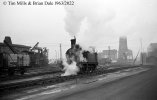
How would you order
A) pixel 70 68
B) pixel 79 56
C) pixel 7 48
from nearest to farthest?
1. pixel 79 56
2. pixel 70 68
3. pixel 7 48

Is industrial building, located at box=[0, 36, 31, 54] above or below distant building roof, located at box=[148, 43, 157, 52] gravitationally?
below

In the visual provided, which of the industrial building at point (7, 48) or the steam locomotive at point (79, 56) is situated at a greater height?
the industrial building at point (7, 48)

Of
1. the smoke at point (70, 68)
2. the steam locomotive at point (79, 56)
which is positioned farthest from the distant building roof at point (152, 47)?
the smoke at point (70, 68)

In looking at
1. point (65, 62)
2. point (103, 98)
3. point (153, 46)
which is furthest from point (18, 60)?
point (153, 46)

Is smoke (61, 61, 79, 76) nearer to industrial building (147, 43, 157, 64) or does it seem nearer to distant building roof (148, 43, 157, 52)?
industrial building (147, 43, 157, 64)

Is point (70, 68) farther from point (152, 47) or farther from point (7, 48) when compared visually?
point (152, 47)

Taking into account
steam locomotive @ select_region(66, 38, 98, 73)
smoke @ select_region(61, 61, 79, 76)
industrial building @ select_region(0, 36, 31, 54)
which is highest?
industrial building @ select_region(0, 36, 31, 54)

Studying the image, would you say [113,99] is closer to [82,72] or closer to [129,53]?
[82,72]

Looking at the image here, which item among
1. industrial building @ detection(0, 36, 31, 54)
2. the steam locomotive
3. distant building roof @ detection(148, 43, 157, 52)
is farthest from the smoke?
distant building roof @ detection(148, 43, 157, 52)

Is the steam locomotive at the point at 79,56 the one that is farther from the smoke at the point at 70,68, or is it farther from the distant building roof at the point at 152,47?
the distant building roof at the point at 152,47

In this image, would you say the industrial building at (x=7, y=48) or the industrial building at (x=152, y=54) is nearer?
the industrial building at (x=7, y=48)

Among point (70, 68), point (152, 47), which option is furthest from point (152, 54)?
point (70, 68)

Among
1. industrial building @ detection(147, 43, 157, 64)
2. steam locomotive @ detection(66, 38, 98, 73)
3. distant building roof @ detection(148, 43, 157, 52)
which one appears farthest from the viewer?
distant building roof @ detection(148, 43, 157, 52)

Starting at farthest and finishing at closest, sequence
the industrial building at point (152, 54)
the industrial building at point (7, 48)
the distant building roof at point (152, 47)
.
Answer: the distant building roof at point (152, 47) → the industrial building at point (152, 54) → the industrial building at point (7, 48)
